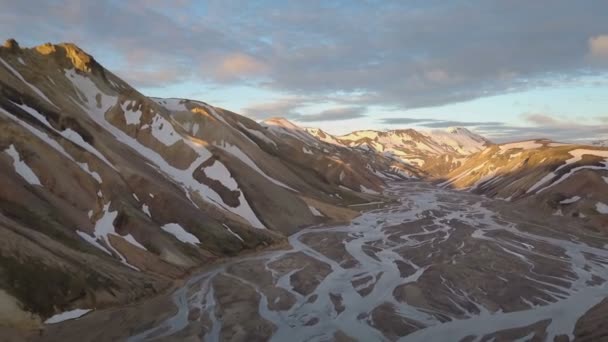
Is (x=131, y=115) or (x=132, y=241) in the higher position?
(x=131, y=115)

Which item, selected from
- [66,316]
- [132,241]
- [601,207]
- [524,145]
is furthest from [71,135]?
[524,145]

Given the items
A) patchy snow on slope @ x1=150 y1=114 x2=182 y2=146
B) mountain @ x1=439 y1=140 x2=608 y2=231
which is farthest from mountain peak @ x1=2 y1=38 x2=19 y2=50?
mountain @ x1=439 y1=140 x2=608 y2=231

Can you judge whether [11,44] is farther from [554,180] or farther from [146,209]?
[554,180]

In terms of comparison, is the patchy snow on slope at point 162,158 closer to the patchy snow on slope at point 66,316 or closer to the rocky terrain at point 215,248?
the rocky terrain at point 215,248

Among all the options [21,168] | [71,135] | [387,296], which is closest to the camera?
[387,296]

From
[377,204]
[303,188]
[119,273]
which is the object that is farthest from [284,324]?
[377,204]

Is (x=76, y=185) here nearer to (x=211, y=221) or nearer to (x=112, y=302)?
(x=211, y=221)

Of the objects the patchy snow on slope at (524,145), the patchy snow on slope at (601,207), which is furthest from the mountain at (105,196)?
the patchy snow on slope at (524,145)
